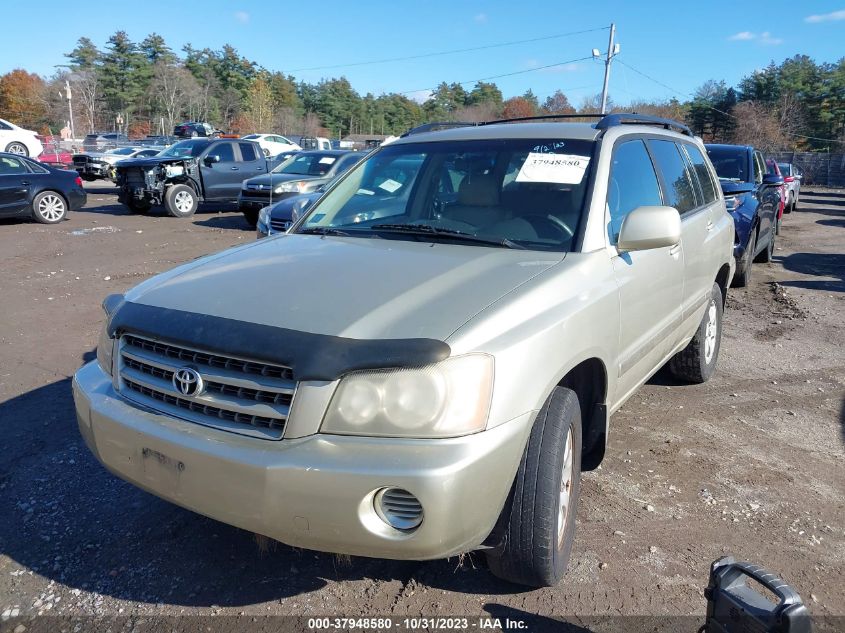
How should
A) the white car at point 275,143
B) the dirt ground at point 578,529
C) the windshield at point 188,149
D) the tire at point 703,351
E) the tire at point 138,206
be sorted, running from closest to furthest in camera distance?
the dirt ground at point 578,529, the tire at point 703,351, the tire at point 138,206, the windshield at point 188,149, the white car at point 275,143

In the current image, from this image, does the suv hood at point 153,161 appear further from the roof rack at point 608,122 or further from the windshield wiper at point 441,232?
the windshield wiper at point 441,232

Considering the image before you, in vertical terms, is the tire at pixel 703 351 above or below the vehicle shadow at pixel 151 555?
above

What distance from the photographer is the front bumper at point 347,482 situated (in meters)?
2.07

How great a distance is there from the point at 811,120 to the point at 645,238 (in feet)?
246

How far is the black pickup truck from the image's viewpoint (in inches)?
622

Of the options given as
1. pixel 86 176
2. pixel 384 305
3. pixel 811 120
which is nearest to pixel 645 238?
pixel 384 305

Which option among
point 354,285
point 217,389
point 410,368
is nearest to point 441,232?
A: point 354,285

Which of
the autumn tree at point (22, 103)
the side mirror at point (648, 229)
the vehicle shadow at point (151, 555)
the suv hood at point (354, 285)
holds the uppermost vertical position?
the autumn tree at point (22, 103)

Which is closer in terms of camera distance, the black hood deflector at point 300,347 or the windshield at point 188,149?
the black hood deflector at point 300,347

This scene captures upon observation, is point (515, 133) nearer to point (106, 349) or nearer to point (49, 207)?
point (106, 349)

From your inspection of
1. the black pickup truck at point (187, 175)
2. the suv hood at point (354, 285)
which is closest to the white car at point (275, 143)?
the black pickup truck at point (187, 175)

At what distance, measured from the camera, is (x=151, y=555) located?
291 centimetres

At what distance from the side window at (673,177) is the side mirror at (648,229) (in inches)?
39.7

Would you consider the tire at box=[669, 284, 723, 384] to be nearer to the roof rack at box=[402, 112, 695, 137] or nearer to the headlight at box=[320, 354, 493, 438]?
the roof rack at box=[402, 112, 695, 137]
